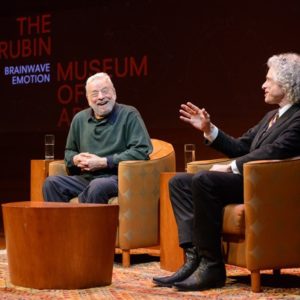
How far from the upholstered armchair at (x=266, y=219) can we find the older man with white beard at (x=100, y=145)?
3.64ft

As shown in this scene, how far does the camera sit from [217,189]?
341cm

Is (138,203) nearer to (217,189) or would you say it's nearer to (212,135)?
(212,135)

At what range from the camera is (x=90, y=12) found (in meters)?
6.43

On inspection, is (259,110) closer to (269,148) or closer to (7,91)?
(269,148)

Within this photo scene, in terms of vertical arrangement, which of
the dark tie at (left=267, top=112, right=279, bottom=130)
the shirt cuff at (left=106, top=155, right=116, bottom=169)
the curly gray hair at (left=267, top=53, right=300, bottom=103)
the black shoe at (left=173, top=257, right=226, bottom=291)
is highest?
the curly gray hair at (left=267, top=53, right=300, bottom=103)

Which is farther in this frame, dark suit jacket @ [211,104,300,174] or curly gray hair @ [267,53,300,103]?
curly gray hair @ [267,53,300,103]

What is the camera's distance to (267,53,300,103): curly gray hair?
3.57m

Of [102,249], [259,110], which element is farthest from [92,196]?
[259,110]

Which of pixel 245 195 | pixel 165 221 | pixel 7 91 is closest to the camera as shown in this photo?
pixel 245 195

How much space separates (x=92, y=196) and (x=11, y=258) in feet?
2.69

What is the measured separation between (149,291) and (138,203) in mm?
998

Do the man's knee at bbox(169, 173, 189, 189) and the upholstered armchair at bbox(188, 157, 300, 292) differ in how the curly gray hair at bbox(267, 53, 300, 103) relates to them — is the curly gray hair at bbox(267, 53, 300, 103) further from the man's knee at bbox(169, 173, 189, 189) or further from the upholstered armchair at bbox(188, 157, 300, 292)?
the man's knee at bbox(169, 173, 189, 189)

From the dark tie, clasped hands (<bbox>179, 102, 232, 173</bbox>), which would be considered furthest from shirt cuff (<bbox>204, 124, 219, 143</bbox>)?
the dark tie

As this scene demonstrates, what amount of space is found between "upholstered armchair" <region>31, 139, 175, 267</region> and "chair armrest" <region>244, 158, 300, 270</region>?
107 cm
